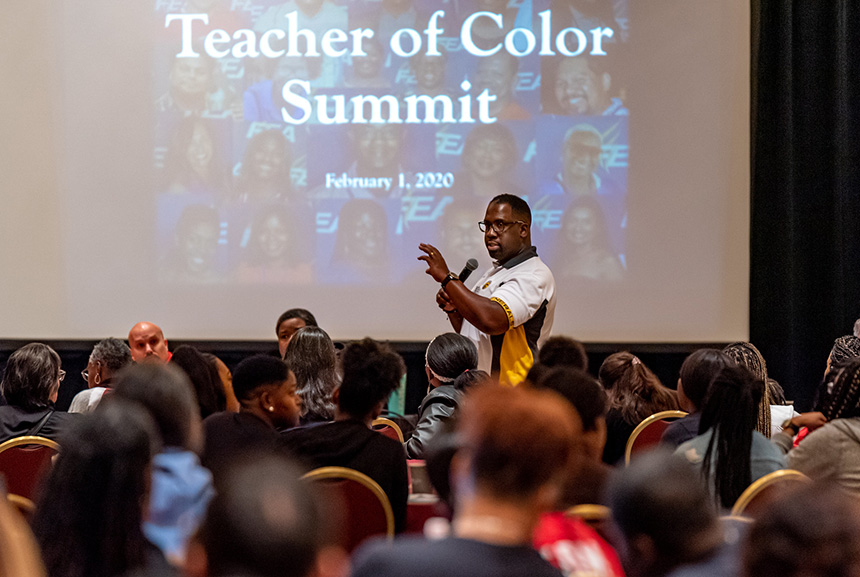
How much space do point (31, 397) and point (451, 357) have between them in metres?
1.44

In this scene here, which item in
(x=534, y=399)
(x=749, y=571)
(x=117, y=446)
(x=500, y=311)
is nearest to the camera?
(x=749, y=571)

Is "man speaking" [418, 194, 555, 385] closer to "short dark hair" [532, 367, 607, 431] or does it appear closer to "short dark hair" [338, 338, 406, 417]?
"short dark hair" [338, 338, 406, 417]

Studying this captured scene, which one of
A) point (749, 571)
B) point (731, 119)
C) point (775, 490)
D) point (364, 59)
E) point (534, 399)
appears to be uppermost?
point (364, 59)

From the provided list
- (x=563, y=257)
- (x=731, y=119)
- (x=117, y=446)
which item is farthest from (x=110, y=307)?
(x=117, y=446)

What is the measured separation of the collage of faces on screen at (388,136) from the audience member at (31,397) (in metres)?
2.57

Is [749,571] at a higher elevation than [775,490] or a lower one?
higher

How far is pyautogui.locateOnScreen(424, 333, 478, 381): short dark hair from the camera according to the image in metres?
3.27

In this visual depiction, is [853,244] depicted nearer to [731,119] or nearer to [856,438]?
[731,119]

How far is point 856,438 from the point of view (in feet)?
7.61

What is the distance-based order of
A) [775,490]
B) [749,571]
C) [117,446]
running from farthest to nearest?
[775,490], [117,446], [749,571]

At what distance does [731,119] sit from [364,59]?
2.25 metres

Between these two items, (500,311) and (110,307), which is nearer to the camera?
(500,311)

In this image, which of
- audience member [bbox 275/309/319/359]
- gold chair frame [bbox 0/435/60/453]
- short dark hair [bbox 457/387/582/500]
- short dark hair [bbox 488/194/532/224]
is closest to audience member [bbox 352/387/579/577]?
short dark hair [bbox 457/387/582/500]

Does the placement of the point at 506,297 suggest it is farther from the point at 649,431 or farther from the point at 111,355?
Result: the point at 111,355
